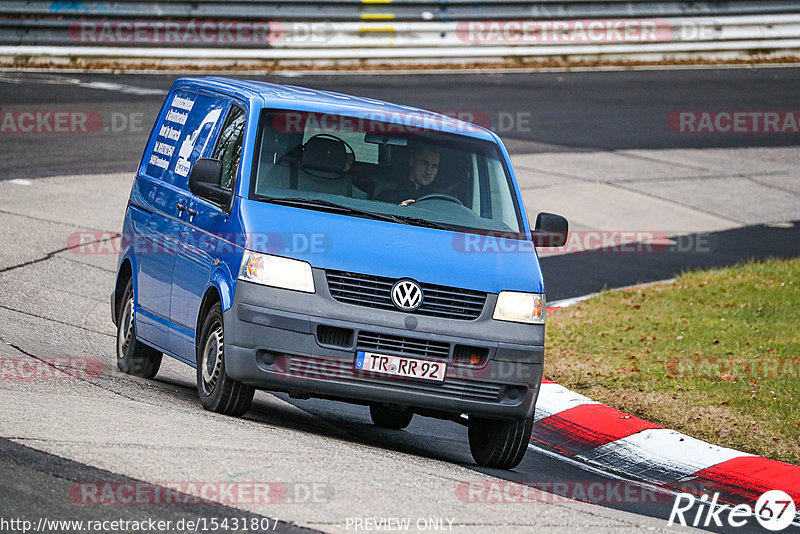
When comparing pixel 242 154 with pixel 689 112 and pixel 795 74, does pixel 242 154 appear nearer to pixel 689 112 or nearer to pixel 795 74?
pixel 689 112

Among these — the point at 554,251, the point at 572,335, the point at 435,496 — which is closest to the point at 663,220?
the point at 554,251

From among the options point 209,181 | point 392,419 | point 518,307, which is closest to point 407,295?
point 518,307

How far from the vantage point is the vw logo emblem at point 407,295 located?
23.8ft

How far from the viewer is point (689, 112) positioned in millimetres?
24781

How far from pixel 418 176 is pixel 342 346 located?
4.82ft

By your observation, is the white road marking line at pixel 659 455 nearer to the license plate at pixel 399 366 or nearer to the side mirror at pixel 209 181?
the license plate at pixel 399 366

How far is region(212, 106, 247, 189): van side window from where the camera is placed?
812cm

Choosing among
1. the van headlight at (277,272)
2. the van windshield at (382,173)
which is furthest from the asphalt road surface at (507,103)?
the van headlight at (277,272)

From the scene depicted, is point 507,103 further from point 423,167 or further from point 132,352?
point 423,167

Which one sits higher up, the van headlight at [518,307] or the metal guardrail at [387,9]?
the metal guardrail at [387,9]

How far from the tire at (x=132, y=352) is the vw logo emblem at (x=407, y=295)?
265cm

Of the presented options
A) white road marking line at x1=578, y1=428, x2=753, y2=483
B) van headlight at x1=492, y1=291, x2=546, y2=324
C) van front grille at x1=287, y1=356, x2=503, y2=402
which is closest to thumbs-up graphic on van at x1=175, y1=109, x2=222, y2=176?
van front grille at x1=287, y1=356, x2=503, y2=402

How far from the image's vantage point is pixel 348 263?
286 inches

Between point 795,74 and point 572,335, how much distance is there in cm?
1887
